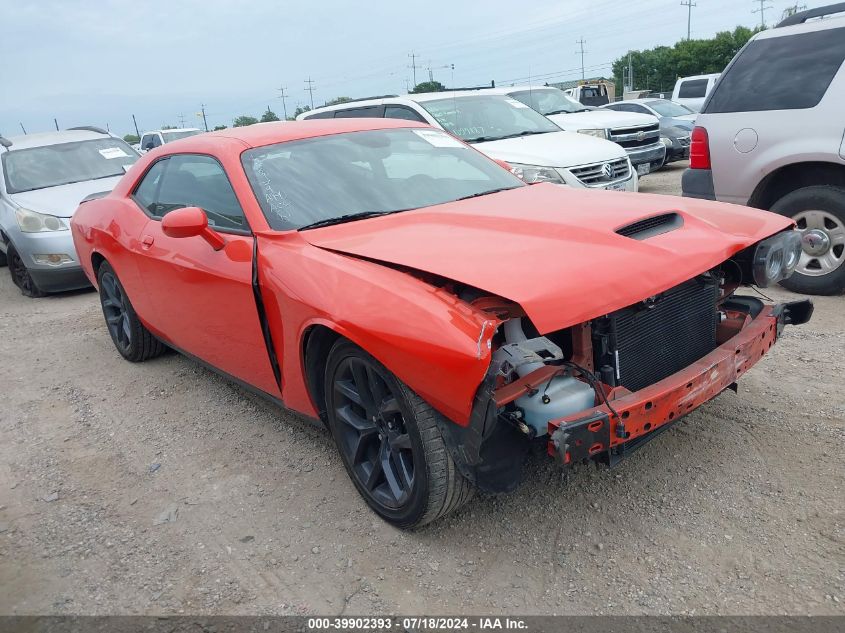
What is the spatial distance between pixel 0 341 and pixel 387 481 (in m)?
4.99

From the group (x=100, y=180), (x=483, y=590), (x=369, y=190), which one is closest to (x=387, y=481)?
(x=483, y=590)

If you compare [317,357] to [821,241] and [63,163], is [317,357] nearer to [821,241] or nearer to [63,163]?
[821,241]

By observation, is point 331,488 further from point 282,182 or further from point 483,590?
point 282,182

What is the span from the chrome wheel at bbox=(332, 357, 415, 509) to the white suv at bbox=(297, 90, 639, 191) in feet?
16.0

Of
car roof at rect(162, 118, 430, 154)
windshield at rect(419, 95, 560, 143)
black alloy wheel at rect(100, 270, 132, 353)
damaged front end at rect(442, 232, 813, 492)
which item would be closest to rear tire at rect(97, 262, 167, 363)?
black alloy wheel at rect(100, 270, 132, 353)

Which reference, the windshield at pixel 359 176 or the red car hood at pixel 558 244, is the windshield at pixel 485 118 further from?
the red car hood at pixel 558 244

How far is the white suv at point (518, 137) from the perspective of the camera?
7.42 m

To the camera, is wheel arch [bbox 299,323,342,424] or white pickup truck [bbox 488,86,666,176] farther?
white pickup truck [bbox 488,86,666,176]

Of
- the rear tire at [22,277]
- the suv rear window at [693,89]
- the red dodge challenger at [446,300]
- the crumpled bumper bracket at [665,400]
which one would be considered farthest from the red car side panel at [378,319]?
the suv rear window at [693,89]

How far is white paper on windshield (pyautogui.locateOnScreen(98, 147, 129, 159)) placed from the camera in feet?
29.5

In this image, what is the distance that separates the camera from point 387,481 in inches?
112

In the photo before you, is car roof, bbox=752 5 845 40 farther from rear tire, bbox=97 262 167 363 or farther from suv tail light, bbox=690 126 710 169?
rear tire, bbox=97 262 167 363

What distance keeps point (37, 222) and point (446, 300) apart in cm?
679

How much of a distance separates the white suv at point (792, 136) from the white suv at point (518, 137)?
1.97m
